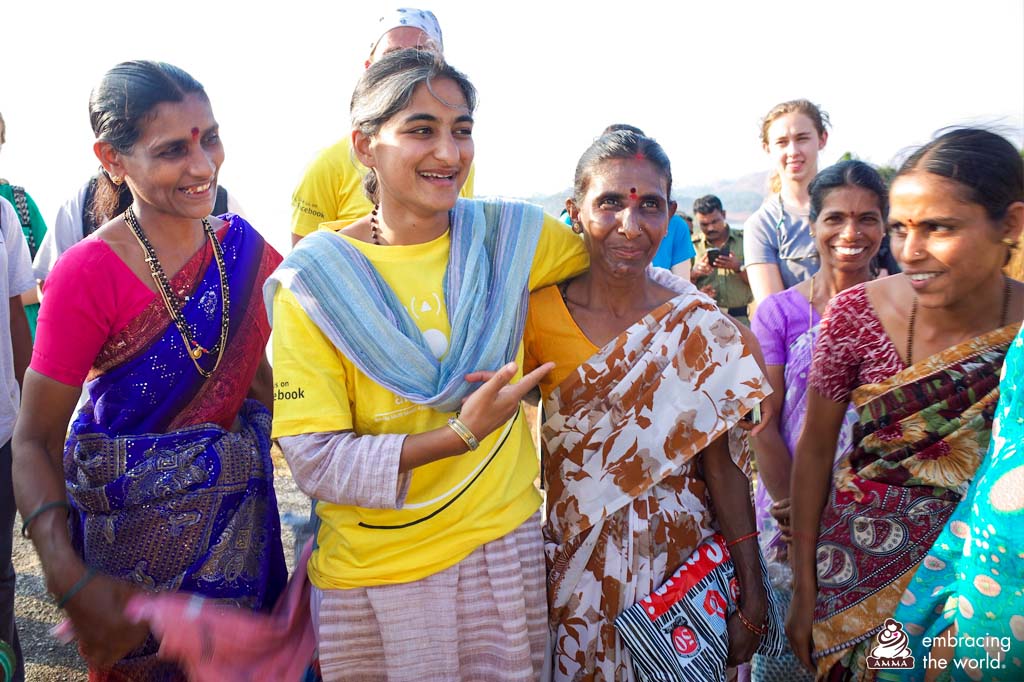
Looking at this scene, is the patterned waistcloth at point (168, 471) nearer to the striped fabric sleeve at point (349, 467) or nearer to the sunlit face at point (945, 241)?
the striped fabric sleeve at point (349, 467)

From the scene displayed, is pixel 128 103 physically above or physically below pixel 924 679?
above

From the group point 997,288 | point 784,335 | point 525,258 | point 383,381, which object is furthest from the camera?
point 784,335

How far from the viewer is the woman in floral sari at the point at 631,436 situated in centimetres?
220

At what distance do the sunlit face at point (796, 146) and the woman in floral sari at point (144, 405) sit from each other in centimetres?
297

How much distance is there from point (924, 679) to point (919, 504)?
42 centimetres

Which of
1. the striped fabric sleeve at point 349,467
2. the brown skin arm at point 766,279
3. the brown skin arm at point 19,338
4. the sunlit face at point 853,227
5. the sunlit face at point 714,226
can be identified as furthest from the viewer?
the sunlit face at point 714,226

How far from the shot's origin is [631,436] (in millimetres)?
2221

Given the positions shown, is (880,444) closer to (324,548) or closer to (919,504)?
(919,504)

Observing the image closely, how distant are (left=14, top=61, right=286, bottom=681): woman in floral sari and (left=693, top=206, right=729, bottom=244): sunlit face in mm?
6436

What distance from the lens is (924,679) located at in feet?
6.24

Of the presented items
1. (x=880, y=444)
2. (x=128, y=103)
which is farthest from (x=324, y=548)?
(x=880, y=444)

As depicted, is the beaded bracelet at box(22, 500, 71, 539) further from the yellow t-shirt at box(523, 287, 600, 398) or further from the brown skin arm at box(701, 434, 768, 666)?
the brown skin arm at box(701, 434, 768, 666)

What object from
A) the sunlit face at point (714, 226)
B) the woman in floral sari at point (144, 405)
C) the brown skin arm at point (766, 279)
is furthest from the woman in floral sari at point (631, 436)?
the sunlit face at point (714, 226)

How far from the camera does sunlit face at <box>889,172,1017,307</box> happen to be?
75.8 inches
